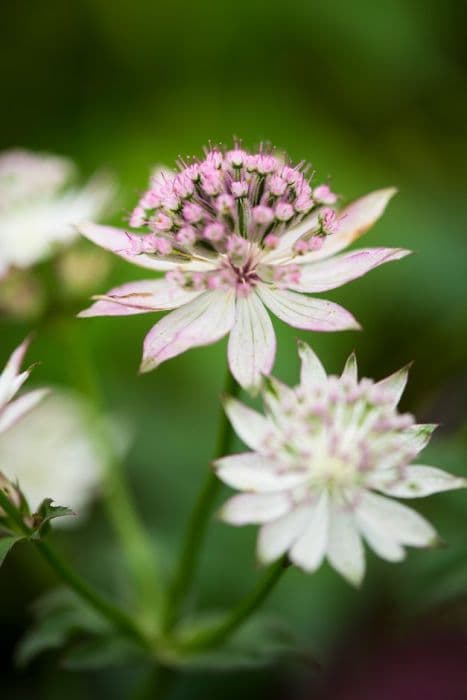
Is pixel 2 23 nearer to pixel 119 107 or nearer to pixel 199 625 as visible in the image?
pixel 119 107

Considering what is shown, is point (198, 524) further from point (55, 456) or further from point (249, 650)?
point (55, 456)

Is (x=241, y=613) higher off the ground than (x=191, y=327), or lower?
lower

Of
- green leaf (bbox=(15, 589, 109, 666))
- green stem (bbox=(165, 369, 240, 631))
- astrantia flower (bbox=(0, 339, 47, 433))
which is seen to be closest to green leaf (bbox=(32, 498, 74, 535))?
astrantia flower (bbox=(0, 339, 47, 433))

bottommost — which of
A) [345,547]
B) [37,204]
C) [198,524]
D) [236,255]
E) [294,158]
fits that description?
[345,547]

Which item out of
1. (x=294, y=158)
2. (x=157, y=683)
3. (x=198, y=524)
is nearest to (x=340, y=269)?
(x=198, y=524)

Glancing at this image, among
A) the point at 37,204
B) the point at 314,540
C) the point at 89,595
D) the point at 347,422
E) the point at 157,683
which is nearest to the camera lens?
the point at 314,540

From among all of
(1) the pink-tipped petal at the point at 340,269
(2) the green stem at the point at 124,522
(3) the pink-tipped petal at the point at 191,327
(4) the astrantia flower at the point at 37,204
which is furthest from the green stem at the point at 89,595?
(4) the astrantia flower at the point at 37,204

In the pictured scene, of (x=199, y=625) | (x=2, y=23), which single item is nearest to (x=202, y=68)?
(x=2, y=23)
